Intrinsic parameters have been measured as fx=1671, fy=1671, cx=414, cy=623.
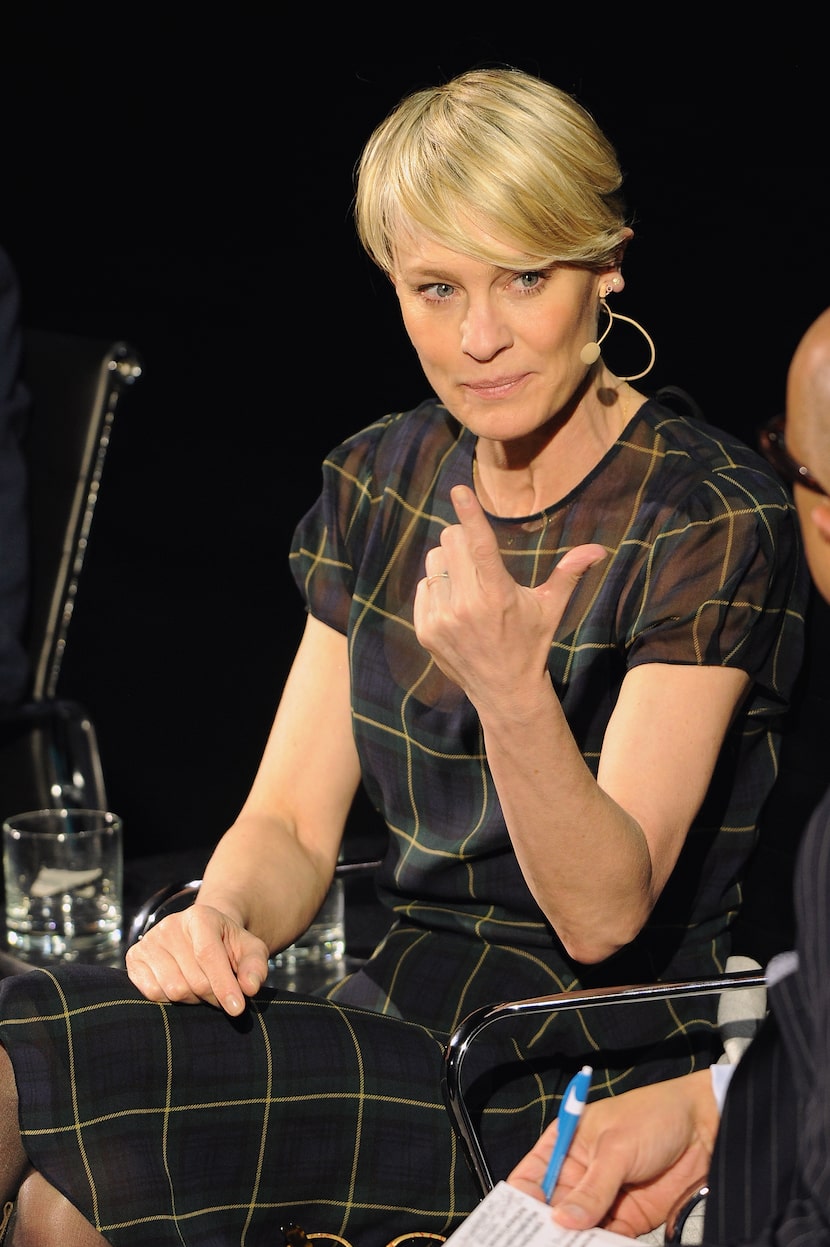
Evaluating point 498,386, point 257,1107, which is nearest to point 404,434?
point 498,386

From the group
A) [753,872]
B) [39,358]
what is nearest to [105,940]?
[39,358]

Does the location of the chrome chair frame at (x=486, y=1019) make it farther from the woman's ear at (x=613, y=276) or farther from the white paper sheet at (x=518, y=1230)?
the woman's ear at (x=613, y=276)

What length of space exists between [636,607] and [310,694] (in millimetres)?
464

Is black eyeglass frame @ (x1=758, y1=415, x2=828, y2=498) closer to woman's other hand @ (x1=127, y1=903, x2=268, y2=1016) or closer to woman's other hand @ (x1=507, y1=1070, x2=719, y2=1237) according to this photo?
Result: woman's other hand @ (x1=507, y1=1070, x2=719, y2=1237)

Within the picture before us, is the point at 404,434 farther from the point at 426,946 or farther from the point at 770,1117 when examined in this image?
the point at 770,1117

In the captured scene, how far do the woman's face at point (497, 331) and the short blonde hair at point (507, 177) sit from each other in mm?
27

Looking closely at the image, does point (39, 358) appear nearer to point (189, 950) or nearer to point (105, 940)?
point (105, 940)

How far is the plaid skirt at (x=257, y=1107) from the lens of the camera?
1520 millimetres

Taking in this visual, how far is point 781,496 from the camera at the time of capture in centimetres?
177

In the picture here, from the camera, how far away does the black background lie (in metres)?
3.17

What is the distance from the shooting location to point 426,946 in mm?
1895

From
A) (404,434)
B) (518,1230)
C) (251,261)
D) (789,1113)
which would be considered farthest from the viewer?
(251,261)

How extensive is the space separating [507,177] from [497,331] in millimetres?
155

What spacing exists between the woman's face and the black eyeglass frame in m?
0.66
